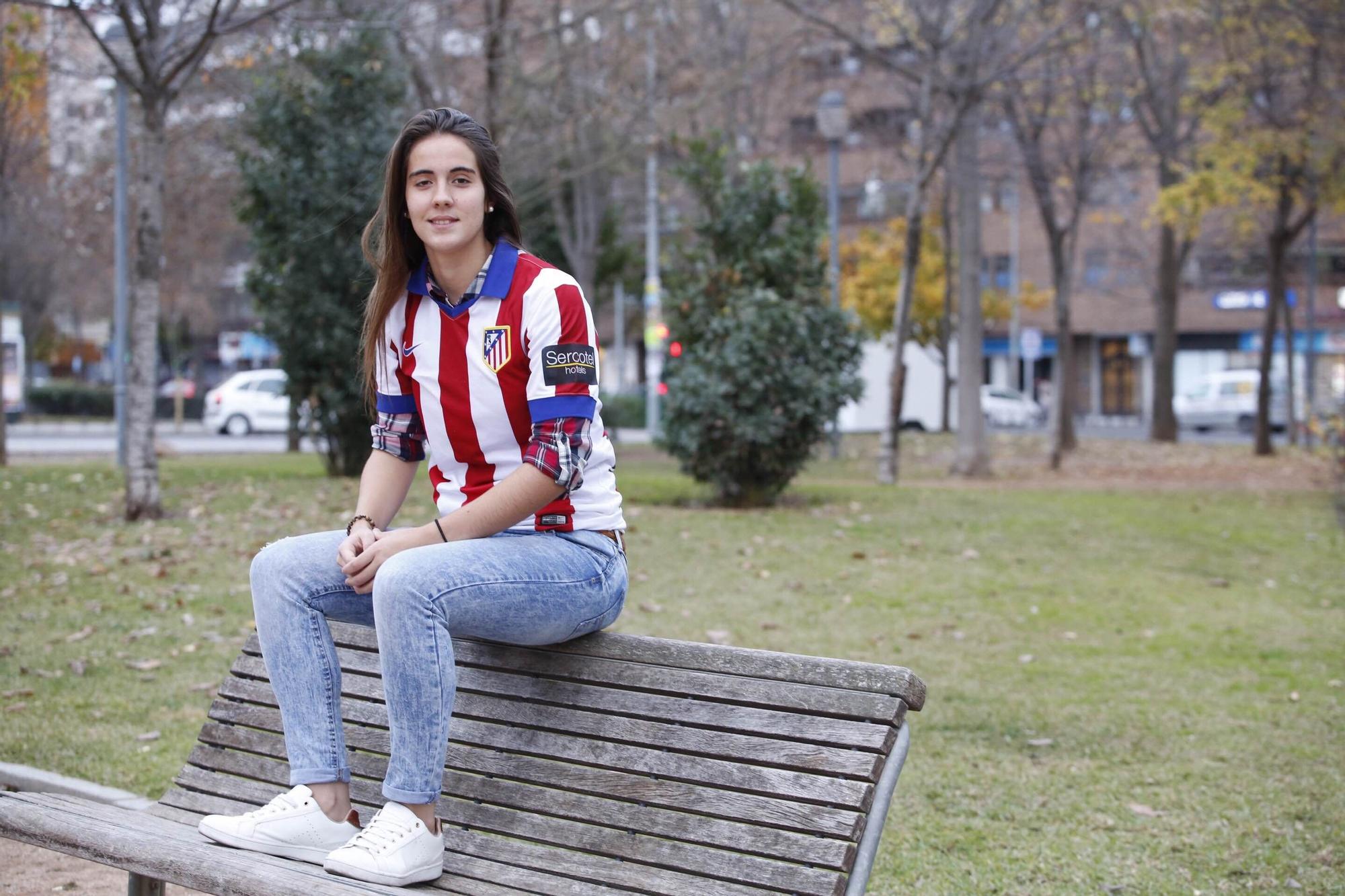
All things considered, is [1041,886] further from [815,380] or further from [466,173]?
[815,380]

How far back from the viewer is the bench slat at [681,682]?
267 cm

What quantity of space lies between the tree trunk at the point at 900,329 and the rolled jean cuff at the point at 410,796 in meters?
14.1

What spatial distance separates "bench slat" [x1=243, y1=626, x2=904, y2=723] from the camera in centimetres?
267

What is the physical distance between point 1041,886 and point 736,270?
10.1m

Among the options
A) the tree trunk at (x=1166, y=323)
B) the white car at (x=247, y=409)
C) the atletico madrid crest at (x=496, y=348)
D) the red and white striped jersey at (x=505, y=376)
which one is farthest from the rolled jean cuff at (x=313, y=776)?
the white car at (x=247, y=409)

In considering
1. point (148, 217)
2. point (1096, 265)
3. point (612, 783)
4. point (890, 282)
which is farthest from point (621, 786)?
point (1096, 265)

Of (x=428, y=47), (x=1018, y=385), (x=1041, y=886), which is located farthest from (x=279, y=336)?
(x=1018, y=385)

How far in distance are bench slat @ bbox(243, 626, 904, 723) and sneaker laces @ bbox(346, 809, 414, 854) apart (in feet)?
1.54

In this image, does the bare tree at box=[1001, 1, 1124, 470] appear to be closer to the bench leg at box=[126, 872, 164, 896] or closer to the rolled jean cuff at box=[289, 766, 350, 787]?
the bench leg at box=[126, 872, 164, 896]

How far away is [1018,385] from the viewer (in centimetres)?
5922

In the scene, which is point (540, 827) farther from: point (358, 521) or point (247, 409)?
point (247, 409)

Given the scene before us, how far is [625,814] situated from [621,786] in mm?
62

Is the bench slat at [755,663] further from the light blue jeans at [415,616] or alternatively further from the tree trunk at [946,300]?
the tree trunk at [946,300]

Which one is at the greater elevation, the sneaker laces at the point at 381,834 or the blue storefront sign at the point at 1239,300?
the blue storefront sign at the point at 1239,300
